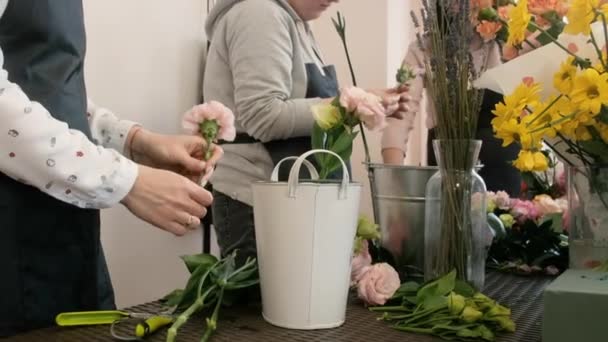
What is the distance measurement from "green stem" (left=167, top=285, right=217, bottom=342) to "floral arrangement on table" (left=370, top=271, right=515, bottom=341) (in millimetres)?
212

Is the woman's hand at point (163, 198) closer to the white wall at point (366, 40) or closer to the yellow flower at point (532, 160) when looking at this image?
the yellow flower at point (532, 160)

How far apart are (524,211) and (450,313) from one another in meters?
0.65

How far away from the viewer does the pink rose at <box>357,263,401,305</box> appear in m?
0.78

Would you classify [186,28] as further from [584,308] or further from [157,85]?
[584,308]

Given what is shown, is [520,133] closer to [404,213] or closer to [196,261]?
[404,213]

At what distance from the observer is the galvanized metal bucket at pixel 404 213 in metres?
0.93

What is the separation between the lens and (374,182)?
3.19ft

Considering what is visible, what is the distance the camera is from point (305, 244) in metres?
0.65

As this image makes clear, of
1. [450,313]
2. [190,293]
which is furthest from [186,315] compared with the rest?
[450,313]

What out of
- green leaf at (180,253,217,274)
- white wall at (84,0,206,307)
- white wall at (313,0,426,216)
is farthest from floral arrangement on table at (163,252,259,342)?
white wall at (313,0,426,216)

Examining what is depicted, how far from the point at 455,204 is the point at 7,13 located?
0.60 meters

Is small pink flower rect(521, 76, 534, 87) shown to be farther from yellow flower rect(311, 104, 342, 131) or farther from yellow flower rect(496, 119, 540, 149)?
yellow flower rect(311, 104, 342, 131)

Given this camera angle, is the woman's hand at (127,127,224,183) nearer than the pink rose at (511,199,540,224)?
Yes

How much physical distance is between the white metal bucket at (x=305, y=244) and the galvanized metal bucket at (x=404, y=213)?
27 centimetres
